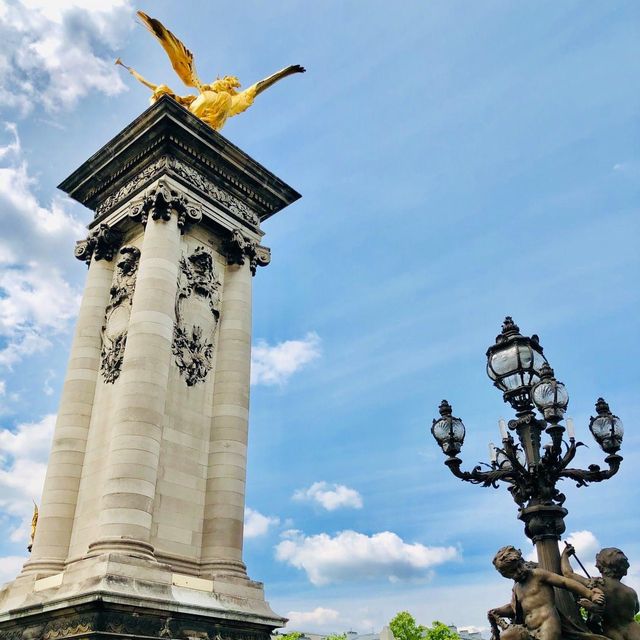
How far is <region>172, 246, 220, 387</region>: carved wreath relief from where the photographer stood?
1689 centimetres

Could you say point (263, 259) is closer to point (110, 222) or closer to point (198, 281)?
point (198, 281)

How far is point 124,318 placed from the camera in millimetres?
17391

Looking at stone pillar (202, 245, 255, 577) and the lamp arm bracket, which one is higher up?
stone pillar (202, 245, 255, 577)

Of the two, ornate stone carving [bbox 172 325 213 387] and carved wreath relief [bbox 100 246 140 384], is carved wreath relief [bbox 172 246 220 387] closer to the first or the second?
ornate stone carving [bbox 172 325 213 387]

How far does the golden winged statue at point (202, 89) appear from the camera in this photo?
2048 centimetres

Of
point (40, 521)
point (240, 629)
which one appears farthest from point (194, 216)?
point (240, 629)

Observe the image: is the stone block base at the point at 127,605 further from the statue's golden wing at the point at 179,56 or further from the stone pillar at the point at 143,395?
the statue's golden wing at the point at 179,56

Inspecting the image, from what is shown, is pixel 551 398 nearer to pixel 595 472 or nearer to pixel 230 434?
pixel 595 472

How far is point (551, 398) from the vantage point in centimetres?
949

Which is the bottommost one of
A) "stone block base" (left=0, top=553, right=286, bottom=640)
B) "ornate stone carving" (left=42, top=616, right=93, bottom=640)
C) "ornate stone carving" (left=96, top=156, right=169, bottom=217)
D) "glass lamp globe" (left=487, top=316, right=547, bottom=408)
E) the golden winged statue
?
"ornate stone carving" (left=42, top=616, right=93, bottom=640)

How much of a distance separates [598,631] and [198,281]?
12.6 meters

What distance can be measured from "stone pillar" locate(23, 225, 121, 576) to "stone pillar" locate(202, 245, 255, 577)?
3081mm

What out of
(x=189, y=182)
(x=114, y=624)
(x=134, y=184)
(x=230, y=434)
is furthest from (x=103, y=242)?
(x=114, y=624)

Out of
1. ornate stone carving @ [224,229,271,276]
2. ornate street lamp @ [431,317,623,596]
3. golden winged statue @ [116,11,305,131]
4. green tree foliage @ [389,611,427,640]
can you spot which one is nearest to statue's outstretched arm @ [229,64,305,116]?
golden winged statue @ [116,11,305,131]
